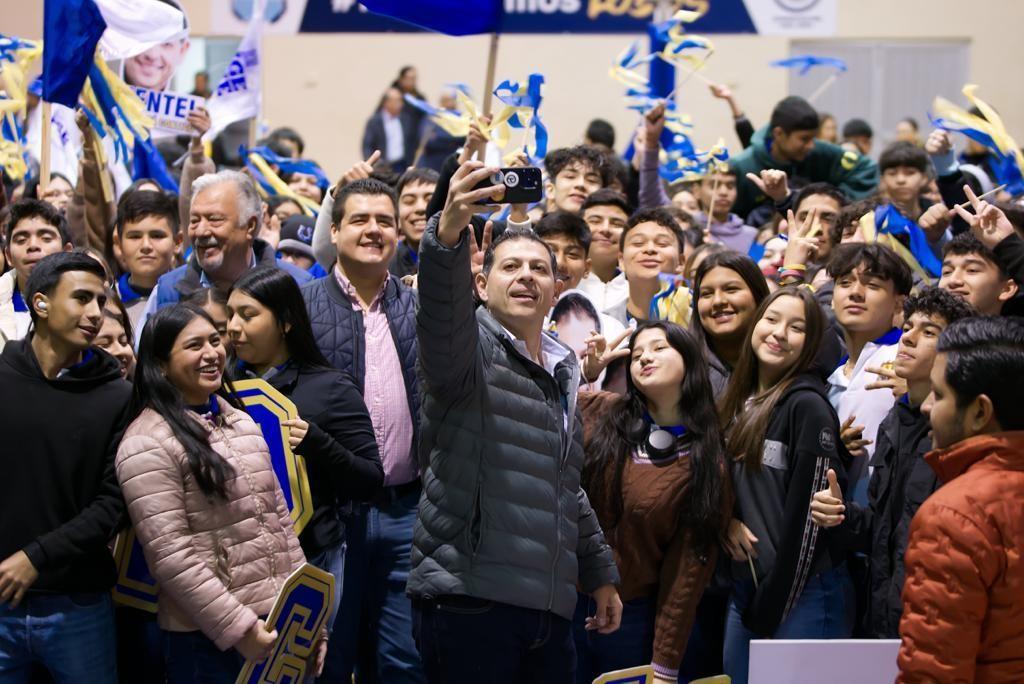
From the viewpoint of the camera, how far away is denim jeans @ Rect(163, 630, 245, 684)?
155 inches

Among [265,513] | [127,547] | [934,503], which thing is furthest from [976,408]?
[127,547]

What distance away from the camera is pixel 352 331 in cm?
474

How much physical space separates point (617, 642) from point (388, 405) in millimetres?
1053

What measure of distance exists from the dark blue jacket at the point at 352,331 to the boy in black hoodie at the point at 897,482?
1.37m

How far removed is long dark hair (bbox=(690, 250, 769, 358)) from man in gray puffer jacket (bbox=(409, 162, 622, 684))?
1449mm

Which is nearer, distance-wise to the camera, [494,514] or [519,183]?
[519,183]

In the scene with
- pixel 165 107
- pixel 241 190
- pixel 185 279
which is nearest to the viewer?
pixel 185 279

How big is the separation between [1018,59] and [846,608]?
11.3 metres

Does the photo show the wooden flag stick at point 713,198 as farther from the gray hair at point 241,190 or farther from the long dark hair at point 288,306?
the long dark hair at point 288,306

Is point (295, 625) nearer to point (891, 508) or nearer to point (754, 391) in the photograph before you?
point (754, 391)

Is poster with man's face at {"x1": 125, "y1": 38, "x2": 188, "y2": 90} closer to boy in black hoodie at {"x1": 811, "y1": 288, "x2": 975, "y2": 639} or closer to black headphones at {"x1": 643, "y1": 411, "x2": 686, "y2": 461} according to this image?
black headphones at {"x1": 643, "y1": 411, "x2": 686, "y2": 461}

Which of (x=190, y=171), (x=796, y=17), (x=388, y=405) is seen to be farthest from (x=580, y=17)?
(x=388, y=405)

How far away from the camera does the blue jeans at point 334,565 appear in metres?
4.37

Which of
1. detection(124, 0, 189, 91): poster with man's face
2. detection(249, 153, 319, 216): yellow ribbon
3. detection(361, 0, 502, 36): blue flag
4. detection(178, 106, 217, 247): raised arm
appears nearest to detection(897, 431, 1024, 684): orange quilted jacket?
detection(361, 0, 502, 36): blue flag
